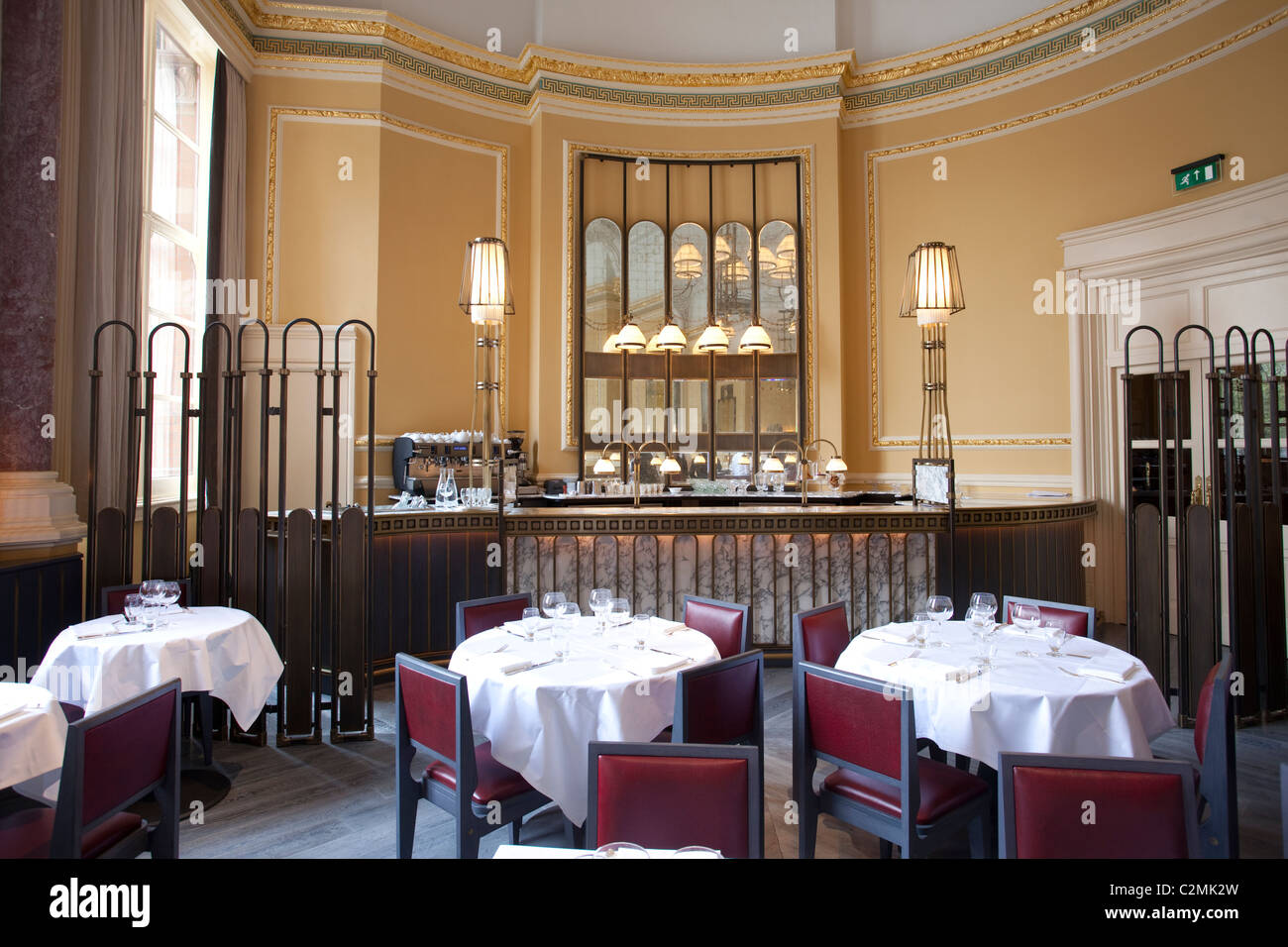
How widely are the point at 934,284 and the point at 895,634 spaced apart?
3085 mm

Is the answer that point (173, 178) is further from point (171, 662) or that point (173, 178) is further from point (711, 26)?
point (711, 26)

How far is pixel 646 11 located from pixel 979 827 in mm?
9060

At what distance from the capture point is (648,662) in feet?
8.60

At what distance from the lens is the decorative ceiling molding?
706 centimetres

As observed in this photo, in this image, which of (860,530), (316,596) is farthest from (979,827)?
(316,596)

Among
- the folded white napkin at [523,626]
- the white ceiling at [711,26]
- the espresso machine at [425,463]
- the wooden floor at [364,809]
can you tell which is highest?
the white ceiling at [711,26]

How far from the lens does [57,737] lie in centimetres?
211

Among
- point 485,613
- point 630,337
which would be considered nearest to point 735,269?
point 630,337

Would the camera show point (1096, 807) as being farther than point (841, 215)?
No

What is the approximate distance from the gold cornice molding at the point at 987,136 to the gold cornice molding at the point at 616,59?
2.50 ft

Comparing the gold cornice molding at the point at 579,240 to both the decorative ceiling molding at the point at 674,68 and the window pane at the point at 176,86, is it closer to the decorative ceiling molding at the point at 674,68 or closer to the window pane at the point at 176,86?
the decorative ceiling molding at the point at 674,68

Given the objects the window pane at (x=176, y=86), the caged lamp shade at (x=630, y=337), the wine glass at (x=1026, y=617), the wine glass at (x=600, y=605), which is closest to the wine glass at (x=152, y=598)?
the wine glass at (x=600, y=605)

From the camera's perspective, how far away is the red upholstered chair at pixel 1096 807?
61.7 inches

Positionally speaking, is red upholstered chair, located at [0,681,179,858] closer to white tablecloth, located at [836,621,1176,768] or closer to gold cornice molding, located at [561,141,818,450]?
white tablecloth, located at [836,621,1176,768]
